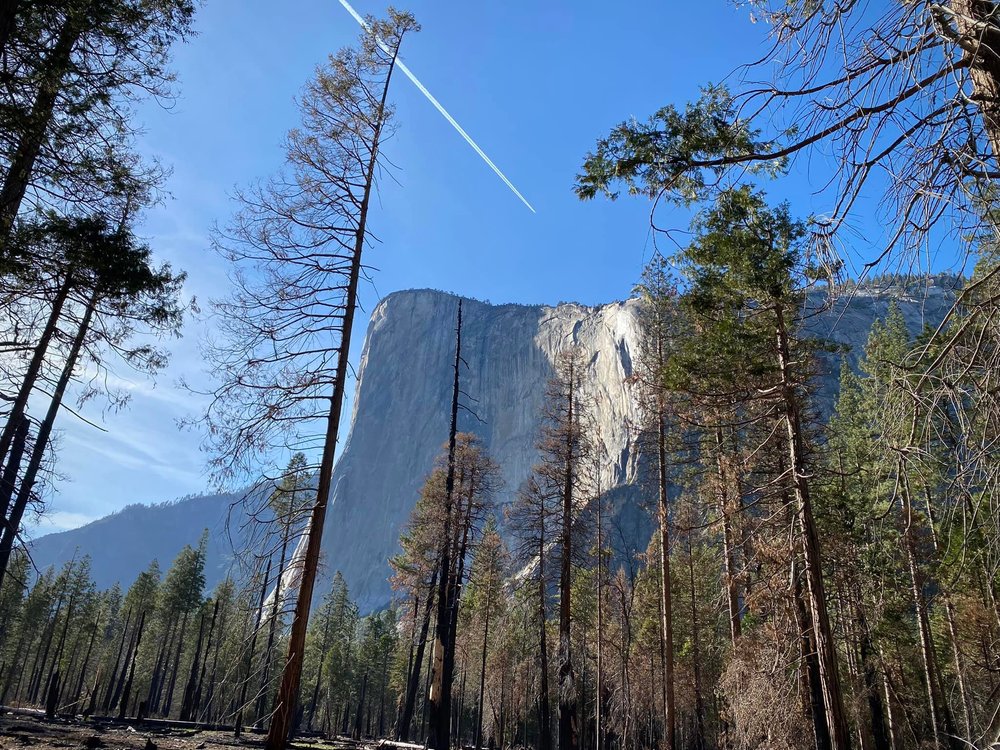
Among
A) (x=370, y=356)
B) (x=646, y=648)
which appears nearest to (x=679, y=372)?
(x=646, y=648)

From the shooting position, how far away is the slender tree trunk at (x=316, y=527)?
6.28 meters

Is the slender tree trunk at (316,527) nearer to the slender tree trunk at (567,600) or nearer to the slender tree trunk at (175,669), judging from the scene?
the slender tree trunk at (567,600)

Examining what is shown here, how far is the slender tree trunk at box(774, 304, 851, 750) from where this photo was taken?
8648 mm

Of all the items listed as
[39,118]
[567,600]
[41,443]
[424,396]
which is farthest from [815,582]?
[424,396]

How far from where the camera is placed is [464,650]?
31.0m

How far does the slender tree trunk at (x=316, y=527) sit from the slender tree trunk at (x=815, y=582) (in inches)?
247

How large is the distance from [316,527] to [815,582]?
762cm

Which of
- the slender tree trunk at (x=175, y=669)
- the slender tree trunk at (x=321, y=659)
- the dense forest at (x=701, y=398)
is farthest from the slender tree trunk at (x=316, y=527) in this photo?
the slender tree trunk at (x=175, y=669)

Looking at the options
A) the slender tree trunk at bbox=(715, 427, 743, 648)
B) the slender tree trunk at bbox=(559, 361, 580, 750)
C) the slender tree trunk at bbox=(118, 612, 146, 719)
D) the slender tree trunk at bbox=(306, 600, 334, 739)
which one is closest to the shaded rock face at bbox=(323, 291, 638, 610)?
the slender tree trunk at bbox=(306, 600, 334, 739)

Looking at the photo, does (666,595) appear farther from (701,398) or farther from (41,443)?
(41,443)

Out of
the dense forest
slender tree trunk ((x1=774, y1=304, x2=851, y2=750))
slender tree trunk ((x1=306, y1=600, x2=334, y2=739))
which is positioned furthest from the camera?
slender tree trunk ((x1=306, y1=600, x2=334, y2=739))

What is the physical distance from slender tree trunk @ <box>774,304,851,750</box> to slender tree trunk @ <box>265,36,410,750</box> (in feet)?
20.6

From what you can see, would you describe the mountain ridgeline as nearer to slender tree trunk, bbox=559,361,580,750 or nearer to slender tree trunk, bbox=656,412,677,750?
slender tree trunk, bbox=559,361,580,750

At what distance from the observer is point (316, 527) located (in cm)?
688
